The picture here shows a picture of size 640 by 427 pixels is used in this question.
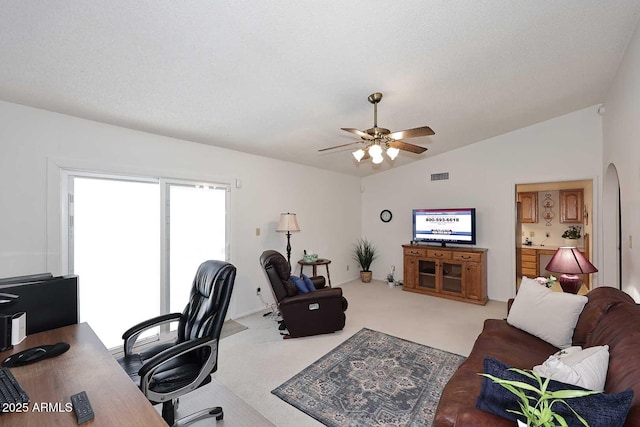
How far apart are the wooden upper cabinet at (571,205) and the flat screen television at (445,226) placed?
2.75 m

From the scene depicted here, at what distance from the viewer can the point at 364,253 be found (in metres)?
6.25

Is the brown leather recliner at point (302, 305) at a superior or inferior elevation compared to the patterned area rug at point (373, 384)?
superior

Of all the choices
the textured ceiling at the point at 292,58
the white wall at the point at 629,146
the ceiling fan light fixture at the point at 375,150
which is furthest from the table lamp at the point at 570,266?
the ceiling fan light fixture at the point at 375,150

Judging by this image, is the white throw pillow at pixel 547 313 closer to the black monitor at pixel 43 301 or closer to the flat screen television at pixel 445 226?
the flat screen television at pixel 445 226

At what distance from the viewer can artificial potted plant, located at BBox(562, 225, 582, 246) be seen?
5.77 m

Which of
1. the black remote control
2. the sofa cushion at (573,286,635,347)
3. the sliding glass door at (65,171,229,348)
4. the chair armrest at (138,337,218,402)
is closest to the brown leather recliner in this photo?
the sliding glass door at (65,171,229,348)

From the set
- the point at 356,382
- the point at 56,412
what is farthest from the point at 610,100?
the point at 56,412

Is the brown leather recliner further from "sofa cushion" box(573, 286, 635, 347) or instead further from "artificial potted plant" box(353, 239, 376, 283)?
"artificial potted plant" box(353, 239, 376, 283)

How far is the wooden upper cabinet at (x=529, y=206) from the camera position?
20.9ft

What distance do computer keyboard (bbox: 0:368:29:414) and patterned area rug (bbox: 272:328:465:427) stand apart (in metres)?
1.61

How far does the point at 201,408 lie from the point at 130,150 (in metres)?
2.57

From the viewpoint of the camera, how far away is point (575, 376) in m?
1.24

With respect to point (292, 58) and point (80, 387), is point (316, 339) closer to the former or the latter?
point (80, 387)

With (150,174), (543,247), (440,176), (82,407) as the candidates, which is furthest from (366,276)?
(82,407)
